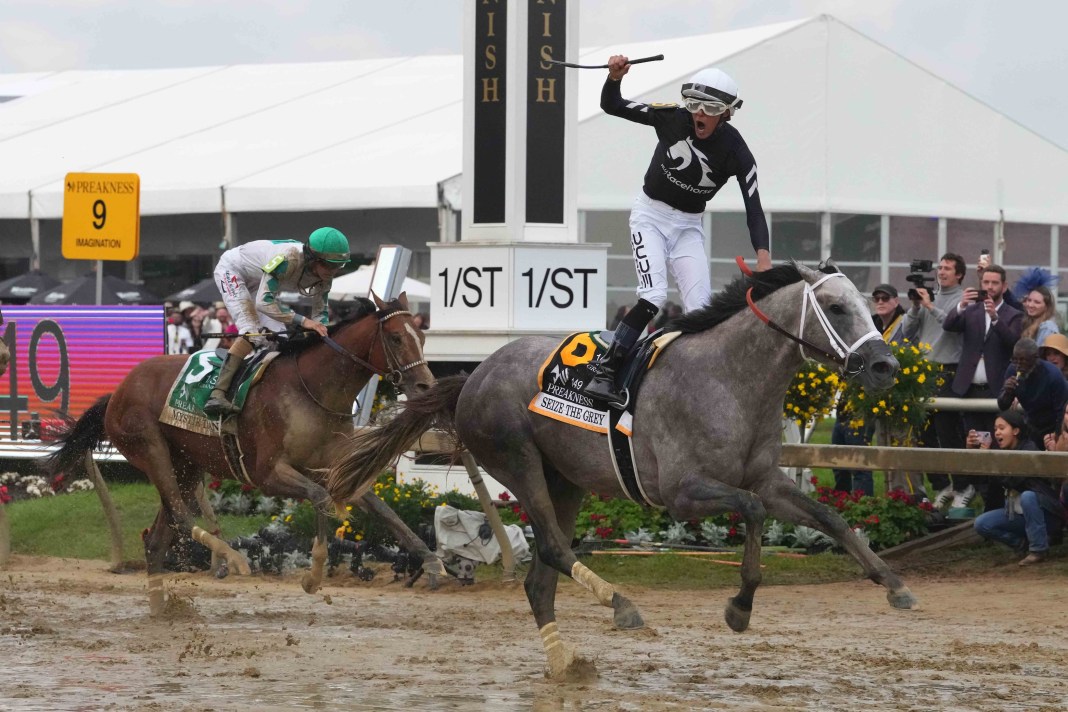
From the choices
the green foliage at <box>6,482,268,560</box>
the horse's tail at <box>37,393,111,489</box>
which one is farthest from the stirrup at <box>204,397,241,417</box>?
the green foliage at <box>6,482,268,560</box>

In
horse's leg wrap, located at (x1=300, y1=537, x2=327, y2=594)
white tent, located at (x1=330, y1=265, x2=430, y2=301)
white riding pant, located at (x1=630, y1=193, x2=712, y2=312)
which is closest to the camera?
white riding pant, located at (x1=630, y1=193, x2=712, y2=312)

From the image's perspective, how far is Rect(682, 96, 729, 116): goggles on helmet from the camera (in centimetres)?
768

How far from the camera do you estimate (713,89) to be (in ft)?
25.2

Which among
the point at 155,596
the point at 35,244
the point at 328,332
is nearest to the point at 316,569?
the point at 155,596

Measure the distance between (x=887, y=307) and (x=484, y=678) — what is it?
677 cm

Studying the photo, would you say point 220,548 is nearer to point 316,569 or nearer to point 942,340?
point 316,569

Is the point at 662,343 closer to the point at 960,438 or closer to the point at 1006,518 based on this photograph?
the point at 1006,518

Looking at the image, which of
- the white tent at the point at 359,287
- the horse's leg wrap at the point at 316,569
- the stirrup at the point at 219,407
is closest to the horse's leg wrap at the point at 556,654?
the horse's leg wrap at the point at 316,569

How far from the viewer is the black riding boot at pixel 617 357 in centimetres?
762

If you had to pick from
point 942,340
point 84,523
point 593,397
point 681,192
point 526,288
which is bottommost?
point 84,523

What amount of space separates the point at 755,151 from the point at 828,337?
62.4 feet

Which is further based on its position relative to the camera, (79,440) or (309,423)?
(79,440)

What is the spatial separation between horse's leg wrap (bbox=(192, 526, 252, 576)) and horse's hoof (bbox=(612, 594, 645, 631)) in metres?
3.81

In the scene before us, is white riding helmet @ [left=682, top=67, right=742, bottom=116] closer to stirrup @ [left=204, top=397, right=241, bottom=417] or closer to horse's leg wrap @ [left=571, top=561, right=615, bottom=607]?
horse's leg wrap @ [left=571, top=561, right=615, bottom=607]
